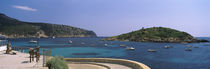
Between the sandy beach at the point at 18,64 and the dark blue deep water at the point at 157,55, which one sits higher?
the sandy beach at the point at 18,64

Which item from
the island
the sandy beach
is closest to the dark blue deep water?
the sandy beach

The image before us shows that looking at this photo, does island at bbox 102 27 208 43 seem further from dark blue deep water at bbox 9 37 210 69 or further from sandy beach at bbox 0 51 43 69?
sandy beach at bbox 0 51 43 69

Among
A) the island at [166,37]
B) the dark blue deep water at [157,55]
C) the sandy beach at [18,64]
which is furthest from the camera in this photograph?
the island at [166,37]

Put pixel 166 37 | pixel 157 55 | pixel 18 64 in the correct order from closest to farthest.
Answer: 1. pixel 18 64
2. pixel 157 55
3. pixel 166 37

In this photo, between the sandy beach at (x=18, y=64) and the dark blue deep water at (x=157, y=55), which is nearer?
the sandy beach at (x=18, y=64)

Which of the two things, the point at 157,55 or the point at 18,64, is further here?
the point at 157,55

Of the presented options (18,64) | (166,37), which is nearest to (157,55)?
(18,64)

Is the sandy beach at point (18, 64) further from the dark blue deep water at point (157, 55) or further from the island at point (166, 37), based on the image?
the island at point (166, 37)

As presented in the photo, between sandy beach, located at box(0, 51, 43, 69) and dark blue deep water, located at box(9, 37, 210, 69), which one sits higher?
sandy beach, located at box(0, 51, 43, 69)

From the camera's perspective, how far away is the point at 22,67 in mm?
13305

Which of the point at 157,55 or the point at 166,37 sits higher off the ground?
the point at 166,37

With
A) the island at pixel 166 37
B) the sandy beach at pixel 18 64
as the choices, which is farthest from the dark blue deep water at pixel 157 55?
the island at pixel 166 37

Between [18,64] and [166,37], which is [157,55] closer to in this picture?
[18,64]

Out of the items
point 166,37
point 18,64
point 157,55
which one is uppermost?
point 166,37
